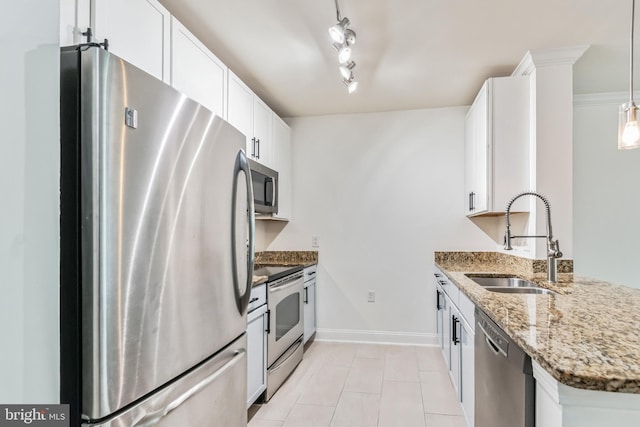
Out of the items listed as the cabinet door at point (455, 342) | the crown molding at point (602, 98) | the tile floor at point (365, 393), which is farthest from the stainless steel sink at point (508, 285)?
the crown molding at point (602, 98)

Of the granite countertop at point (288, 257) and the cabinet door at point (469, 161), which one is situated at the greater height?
the cabinet door at point (469, 161)

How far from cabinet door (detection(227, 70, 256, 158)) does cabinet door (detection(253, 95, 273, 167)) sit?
90 millimetres

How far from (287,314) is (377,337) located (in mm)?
1337

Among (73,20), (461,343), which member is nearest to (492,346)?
(461,343)

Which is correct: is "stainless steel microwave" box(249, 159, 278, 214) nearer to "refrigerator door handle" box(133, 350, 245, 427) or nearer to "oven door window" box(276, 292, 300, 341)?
"oven door window" box(276, 292, 300, 341)

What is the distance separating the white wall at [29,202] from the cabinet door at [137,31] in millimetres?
652

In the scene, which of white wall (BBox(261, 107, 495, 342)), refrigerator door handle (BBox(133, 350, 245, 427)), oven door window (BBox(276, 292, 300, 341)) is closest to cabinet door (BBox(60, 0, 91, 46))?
refrigerator door handle (BBox(133, 350, 245, 427))

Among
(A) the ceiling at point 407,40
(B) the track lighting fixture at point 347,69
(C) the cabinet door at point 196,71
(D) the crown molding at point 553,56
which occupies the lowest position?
(C) the cabinet door at point 196,71

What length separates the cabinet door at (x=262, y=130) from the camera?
3041mm

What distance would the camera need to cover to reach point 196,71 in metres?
2.08

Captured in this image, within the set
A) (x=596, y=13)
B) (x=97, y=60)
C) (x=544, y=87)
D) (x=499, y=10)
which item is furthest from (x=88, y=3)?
(x=544, y=87)

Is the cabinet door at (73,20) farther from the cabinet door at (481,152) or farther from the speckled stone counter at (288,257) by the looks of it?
the speckled stone counter at (288,257)

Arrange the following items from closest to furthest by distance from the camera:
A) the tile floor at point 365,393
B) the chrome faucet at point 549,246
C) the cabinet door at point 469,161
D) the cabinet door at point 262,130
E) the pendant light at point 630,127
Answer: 1. the pendant light at point 630,127
2. the chrome faucet at point 549,246
3. the tile floor at point 365,393
4. the cabinet door at point 262,130
5. the cabinet door at point 469,161

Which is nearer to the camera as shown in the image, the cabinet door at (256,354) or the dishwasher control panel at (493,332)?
the dishwasher control panel at (493,332)
